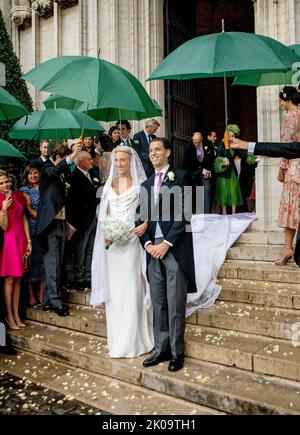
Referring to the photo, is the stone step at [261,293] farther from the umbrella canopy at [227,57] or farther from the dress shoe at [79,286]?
the umbrella canopy at [227,57]

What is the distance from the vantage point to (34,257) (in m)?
6.89

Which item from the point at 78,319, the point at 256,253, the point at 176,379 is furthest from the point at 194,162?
the point at 176,379

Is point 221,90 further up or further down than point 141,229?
further up

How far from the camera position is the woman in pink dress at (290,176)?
18.6ft

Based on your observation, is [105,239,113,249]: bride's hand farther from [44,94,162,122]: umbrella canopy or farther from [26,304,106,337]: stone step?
[44,94,162,122]: umbrella canopy

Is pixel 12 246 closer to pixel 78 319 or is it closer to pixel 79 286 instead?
pixel 79 286

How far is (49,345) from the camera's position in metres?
5.54

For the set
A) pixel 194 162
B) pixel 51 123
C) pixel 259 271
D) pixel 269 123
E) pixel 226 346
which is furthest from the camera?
pixel 194 162

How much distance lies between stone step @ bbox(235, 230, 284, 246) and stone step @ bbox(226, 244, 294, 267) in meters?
0.20

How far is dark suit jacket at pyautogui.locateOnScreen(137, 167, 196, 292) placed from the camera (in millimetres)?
4492

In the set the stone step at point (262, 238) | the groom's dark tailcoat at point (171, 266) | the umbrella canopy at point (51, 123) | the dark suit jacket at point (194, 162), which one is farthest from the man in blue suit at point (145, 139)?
the groom's dark tailcoat at point (171, 266)

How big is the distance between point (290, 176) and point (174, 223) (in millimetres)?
2279

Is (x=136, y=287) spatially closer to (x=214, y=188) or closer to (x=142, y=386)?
(x=142, y=386)

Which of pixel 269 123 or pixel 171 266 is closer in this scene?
pixel 171 266
